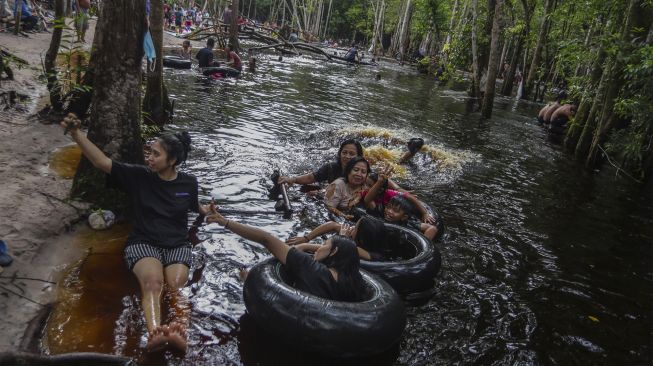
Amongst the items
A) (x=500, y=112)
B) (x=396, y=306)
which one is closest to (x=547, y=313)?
(x=396, y=306)

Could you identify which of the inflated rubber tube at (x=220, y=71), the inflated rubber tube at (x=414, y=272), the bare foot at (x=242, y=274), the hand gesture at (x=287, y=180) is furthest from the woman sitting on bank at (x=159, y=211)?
the inflated rubber tube at (x=220, y=71)

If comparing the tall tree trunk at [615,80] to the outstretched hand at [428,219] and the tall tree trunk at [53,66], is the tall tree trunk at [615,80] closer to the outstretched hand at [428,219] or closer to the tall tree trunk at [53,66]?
the outstretched hand at [428,219]

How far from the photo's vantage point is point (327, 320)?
3.62 m

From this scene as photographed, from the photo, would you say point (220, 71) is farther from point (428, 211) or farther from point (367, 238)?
point (367, 238)

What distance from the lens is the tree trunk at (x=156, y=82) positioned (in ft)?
29.5

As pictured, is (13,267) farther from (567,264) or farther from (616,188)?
(616,188)

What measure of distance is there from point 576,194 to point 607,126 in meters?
2.63

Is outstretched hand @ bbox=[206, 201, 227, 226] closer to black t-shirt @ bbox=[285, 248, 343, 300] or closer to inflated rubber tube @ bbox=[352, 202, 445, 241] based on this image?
black t-shirt @ bbox=[285, 248, 343, 300]

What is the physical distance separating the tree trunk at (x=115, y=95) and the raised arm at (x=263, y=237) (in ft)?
5.31

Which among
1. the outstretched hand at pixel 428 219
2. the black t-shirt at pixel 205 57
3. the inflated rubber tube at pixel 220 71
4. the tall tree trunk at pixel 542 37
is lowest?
the outstretched hand at pixel 428 219

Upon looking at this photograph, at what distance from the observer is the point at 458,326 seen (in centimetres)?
→ 467

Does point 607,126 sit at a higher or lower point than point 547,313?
higher

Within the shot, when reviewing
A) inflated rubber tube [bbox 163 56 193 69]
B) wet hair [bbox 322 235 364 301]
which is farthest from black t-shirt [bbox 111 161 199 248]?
inflated rubber tube [bbox 163 56 193 69]

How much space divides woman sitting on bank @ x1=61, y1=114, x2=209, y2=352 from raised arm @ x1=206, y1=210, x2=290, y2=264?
1.08ft
